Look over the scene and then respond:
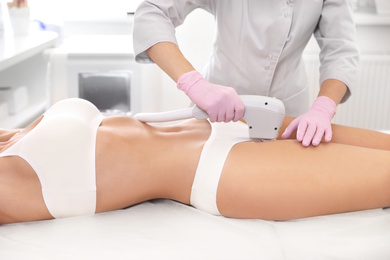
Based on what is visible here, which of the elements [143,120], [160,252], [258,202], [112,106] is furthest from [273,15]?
[112,106]

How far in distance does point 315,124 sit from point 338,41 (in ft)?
1.28

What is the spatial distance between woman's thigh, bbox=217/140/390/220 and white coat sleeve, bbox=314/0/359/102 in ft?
1.26

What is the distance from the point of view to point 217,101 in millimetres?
1097

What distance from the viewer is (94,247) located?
3.06ft

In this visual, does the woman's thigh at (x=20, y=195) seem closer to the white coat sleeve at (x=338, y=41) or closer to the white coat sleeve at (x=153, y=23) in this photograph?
the white coat sleeve at (x=153, y=23)

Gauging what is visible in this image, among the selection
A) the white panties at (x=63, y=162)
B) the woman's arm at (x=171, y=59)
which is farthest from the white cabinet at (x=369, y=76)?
the white panties at (x=63, y=162)

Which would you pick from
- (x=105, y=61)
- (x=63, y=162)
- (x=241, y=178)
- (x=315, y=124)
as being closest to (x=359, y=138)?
(x=315, y=124)

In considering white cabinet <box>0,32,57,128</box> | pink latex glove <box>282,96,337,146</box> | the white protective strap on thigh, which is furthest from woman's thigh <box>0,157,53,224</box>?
white cabinet <box>0,32,57,128</box>

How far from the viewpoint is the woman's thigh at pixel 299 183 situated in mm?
1003

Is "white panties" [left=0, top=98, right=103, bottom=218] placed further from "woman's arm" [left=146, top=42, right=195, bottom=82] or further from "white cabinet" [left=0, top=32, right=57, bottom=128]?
"white cabinet" [left=0, top=32, right=57, bottom=128]

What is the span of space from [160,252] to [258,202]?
0.82 feet

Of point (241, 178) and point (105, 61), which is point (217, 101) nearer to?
point (241, 178)

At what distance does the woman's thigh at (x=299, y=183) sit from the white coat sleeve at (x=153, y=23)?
0.41m

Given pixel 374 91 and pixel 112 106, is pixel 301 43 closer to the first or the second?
pixel 112 106
